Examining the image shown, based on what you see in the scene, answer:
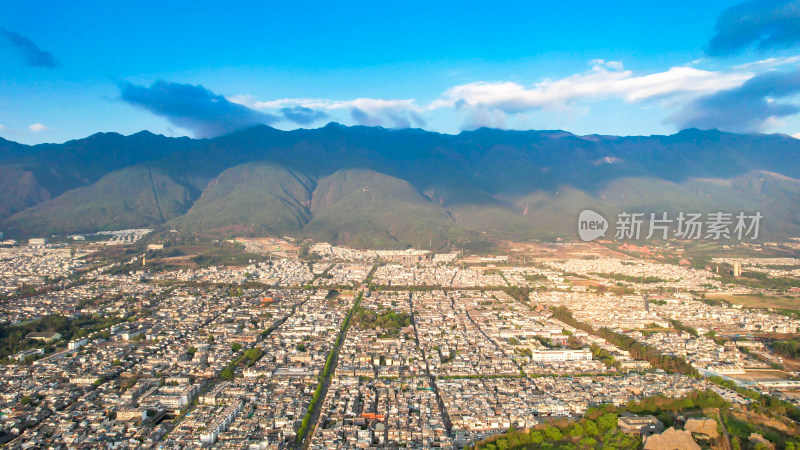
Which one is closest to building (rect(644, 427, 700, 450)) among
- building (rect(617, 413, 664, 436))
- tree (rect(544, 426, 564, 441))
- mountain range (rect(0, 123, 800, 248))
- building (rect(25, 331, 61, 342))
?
building (rect(617, 413, 664, 436))

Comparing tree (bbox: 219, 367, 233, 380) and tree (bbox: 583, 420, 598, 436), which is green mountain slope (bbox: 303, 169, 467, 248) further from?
tree (bbox: 583, 420, 598, 436)

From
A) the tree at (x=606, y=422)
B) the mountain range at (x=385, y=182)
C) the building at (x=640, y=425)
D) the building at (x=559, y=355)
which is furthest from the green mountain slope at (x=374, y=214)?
the building at (x=640, y=425)

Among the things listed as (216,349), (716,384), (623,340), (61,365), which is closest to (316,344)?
(216,349)

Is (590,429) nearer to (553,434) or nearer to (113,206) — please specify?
(553,434)

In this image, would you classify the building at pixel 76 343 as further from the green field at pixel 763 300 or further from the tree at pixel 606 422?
the green field at pixel 763 300

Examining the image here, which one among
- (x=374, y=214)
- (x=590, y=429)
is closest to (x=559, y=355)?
(x=590, y=429)
